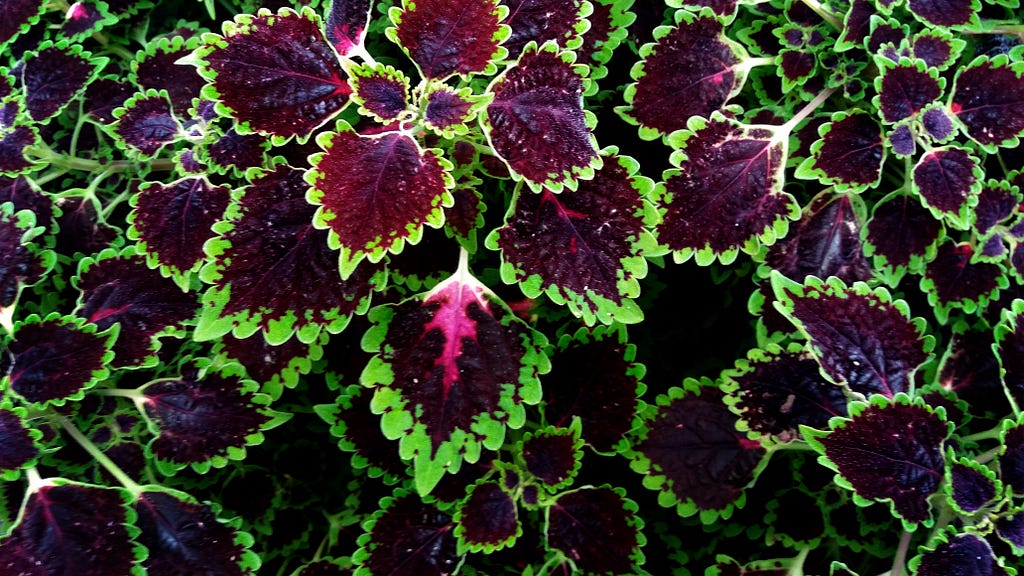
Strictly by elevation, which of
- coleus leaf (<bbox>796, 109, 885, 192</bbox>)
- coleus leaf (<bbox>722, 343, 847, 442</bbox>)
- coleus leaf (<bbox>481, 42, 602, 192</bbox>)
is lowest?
coleus leaf (<bbox>722, 343, 847, 442</bbox>)

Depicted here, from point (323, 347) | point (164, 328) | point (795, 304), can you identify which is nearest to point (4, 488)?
point (164, 328)

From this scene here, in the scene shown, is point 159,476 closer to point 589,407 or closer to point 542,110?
point 589,407

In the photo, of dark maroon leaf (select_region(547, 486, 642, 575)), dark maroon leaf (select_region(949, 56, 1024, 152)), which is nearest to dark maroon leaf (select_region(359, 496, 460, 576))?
dark maroon leaf (select_region(547, 486, 642, 575))

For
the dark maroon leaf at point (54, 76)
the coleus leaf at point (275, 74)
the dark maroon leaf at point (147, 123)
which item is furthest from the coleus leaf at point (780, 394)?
the dark maroon leaf at point (54, 76)

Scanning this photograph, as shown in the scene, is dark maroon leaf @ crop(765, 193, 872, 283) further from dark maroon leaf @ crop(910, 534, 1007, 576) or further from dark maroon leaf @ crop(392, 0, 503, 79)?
dark maroon leaf @ crop(392, 0, 503, 79)

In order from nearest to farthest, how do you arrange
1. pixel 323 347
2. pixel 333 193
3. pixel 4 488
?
pixel 333 193 → pixel 4 488 → pixel 323 347

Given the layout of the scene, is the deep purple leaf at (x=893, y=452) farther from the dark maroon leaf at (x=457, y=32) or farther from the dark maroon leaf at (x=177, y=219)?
the dark maroon leaf at (x=177, y=219)

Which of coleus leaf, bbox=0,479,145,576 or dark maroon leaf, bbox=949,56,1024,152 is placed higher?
dark maroon leaf, bbox=949,56,1024,152
